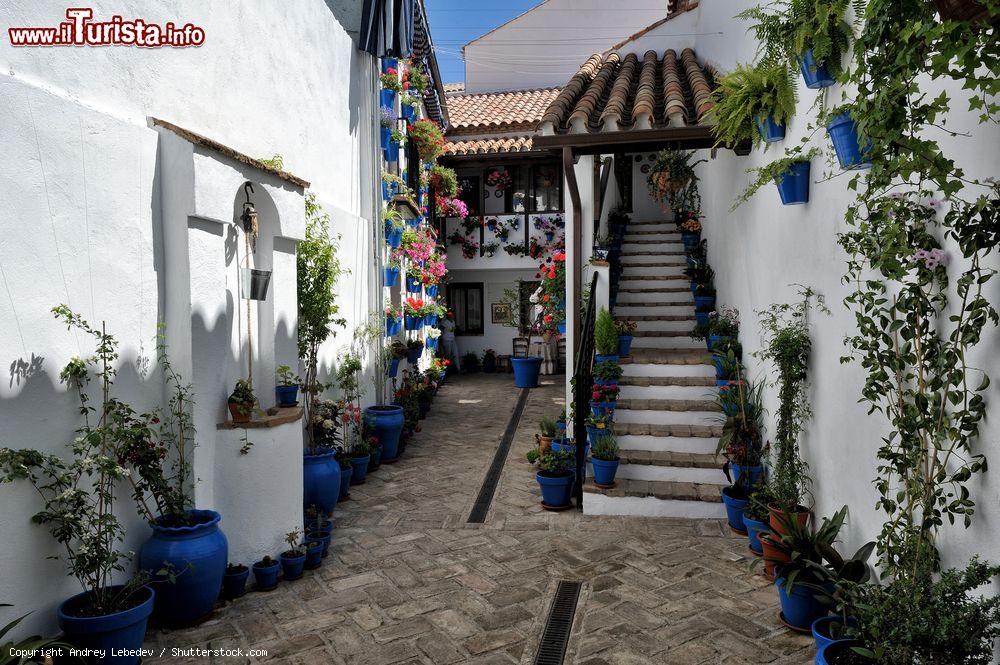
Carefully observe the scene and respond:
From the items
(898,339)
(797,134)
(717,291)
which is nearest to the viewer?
(898,339)

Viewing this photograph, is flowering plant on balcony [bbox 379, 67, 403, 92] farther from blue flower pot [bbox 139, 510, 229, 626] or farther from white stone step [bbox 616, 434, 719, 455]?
blue flower pot [bbox 139, 510, 229, 626]

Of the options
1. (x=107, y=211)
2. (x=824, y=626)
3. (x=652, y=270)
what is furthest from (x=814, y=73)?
(x=652, y=270)

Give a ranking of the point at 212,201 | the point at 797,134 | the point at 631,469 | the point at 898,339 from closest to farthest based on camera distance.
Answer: the point at 898,339 → the point at 212,201 → the point at 797,134 → the point at 631,469

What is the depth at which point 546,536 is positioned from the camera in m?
5.87

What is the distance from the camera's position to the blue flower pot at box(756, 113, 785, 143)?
5148 millimetres

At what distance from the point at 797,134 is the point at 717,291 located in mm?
4055

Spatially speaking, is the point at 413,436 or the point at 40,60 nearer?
the point at 40,60

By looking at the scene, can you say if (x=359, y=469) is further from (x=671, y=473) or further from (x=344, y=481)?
(x=671, y=473)

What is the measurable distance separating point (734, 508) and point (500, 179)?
39.9 ft

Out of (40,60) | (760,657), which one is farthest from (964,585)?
(40,60)

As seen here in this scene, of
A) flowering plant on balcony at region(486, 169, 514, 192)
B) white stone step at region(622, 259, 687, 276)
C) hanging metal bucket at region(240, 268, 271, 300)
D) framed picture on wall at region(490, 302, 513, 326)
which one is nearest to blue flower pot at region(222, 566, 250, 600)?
hanging metal bucket at region(240, 268, 271, 300)

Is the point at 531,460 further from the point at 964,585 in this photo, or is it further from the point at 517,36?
the point at 517,36

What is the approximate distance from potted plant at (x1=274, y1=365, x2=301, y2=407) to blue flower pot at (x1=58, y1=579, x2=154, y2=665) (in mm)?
2218

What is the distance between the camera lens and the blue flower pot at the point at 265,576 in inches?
189
